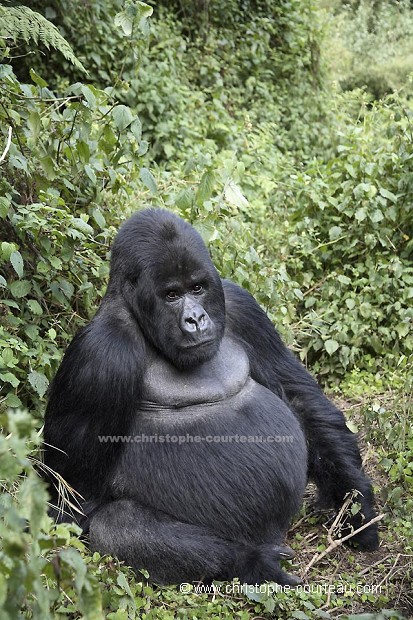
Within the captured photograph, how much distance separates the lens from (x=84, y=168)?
4.49 m

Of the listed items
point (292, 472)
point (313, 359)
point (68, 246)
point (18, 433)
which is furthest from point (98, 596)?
point (313, 359)

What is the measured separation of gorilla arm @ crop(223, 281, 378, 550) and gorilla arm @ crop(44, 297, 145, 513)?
564mm

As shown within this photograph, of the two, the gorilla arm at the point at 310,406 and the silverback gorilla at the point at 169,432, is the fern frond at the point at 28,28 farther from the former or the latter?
the gorilla arm at the point at 310,406

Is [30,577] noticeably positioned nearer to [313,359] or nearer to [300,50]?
[313,359]

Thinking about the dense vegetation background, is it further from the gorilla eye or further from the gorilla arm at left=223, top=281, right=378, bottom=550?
the gorilla eye

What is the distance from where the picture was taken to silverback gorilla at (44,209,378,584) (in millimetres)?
3277

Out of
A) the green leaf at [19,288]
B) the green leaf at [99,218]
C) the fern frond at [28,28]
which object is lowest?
the green leaf at [19,288]

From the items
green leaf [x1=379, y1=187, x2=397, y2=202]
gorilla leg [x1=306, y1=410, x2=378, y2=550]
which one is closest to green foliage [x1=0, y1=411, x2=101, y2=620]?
gorilla leg [x1=306, y1=410, x2=378, y2=550]

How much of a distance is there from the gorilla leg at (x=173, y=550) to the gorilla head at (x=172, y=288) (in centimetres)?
63

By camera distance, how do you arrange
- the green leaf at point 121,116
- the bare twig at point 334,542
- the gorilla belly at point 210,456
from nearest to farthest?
the gorilla belly at point 210,456, the bare twig at point 334,542, the green leaf at point 121,116

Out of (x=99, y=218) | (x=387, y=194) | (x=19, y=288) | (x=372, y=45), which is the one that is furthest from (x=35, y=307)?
(x=372, y=45)

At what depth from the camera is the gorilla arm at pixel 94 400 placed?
10.8 feet

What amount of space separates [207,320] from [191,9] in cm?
624

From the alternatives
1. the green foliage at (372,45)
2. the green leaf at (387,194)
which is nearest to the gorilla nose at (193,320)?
the green leaf at (387,194)
